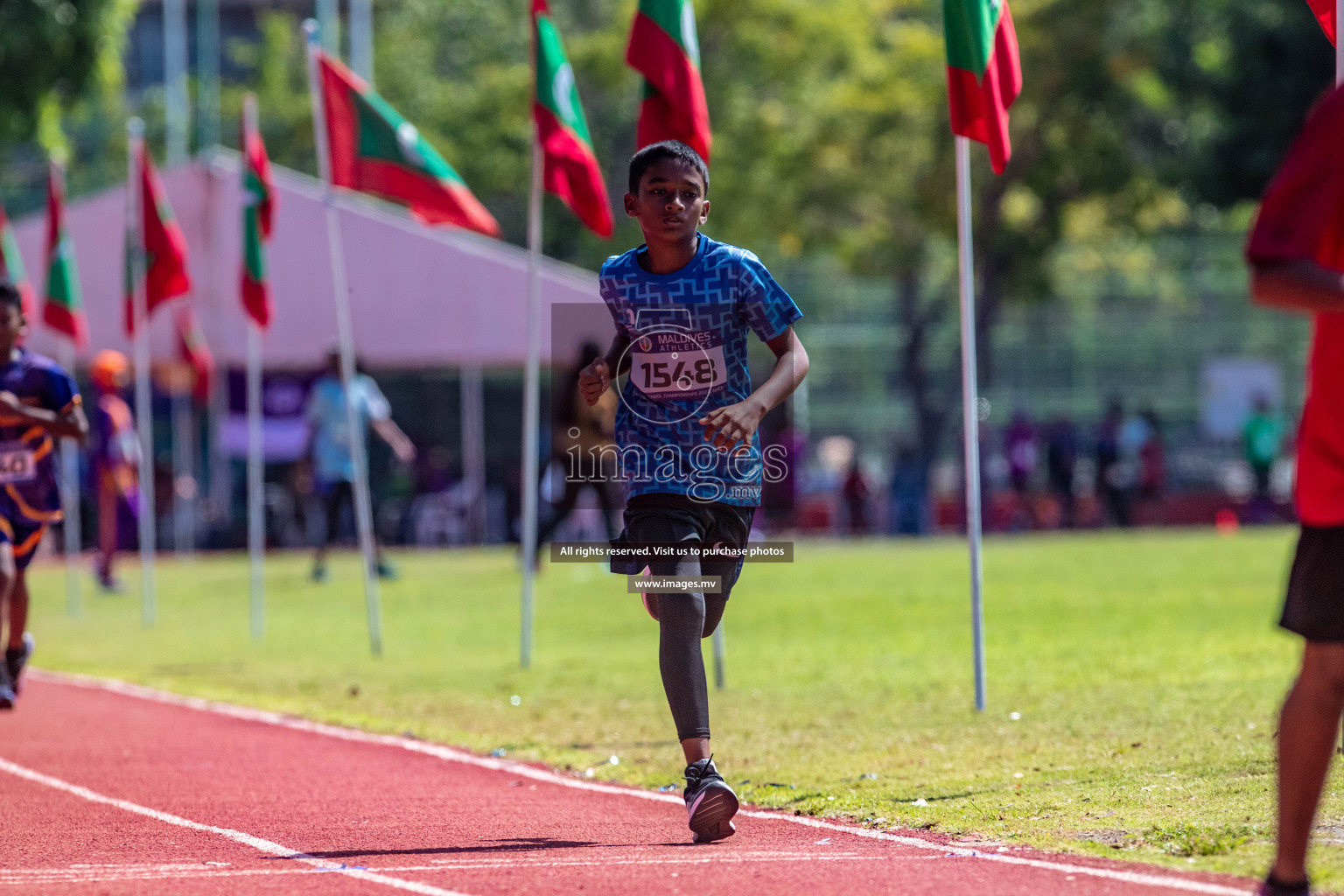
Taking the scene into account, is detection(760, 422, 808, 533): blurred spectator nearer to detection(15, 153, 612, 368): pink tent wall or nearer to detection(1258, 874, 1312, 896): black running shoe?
detection(15, 153, 612, 368): pink tent wall

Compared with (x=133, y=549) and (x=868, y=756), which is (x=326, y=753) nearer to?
(x=868, y=756)

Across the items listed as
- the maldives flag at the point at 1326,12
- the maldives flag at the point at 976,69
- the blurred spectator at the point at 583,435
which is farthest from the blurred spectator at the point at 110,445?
the maldives flag at the point at 1326,12

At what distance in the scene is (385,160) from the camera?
44.1 ft

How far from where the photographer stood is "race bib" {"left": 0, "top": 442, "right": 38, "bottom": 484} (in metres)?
9.95

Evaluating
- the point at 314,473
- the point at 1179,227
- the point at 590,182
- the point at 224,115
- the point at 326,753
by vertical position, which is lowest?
the point at 326,753

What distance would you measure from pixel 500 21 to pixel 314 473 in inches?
1284

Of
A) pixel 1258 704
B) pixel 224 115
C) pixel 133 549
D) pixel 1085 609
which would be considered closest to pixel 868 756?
pixel 1258 704

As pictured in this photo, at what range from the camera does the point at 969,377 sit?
10.0 metres

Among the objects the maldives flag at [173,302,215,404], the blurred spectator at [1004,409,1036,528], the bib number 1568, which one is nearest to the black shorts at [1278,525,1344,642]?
the bib number 1568

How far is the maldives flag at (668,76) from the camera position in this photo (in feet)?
34.5

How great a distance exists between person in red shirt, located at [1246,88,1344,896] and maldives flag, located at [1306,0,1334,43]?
3.72 metres

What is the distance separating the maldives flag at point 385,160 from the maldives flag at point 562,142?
795 millimetres

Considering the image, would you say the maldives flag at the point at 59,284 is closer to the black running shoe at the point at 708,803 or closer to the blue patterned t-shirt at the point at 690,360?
the blue patterned t-shirt at the point at 690,360

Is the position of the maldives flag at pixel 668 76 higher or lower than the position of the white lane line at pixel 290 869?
higher
